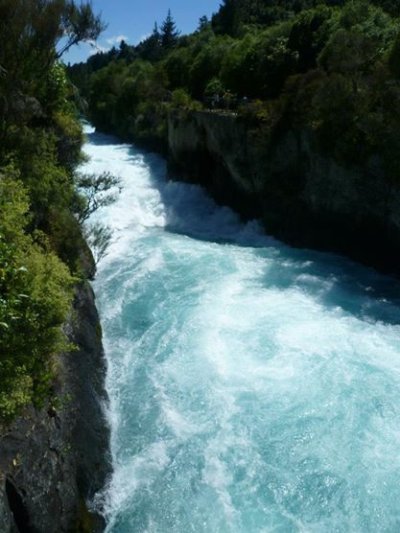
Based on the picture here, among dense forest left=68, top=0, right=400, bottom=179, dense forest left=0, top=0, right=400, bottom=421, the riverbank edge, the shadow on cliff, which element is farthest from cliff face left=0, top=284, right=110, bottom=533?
dense forest left=68, top=0, right=400, bottom=179

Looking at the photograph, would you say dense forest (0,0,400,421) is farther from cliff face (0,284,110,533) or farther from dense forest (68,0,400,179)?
cliff face (0,284,110,533)

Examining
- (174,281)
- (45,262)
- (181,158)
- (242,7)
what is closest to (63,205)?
(45,262)

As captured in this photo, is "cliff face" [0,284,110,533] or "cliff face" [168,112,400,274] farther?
"cliff face" [168,112,400,274]

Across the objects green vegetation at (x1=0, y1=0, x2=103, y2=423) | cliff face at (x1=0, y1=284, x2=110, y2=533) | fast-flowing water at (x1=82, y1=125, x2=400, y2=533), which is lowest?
fast-flowing water at (x1=82, y1=125, x2=400, y2=533)

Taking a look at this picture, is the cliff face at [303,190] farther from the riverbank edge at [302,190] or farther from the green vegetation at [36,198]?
the green vegetation at [36,198]

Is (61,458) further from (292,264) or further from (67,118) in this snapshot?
(292,264)

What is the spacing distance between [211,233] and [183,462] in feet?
60.7

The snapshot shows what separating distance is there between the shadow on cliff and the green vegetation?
8360 mm

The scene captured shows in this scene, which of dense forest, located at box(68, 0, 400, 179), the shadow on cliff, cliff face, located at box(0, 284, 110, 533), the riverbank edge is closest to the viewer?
cliff face, located at box(0, 284, 110, 533)

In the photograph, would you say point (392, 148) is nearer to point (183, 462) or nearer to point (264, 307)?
point (264, 307)

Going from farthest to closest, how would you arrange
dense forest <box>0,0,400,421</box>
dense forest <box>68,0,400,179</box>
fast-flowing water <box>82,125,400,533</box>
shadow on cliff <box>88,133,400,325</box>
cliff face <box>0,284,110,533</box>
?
1. dense forest <box>68,0,400,179</box>
2. shadow on cliff <box>88,133,400,325</box>
3. fast-flowing water <box>82,125,400,533</box>
4. dense forest <box>0,0,400,421</box>
5. cliff face <box>0,284,110,533</box>

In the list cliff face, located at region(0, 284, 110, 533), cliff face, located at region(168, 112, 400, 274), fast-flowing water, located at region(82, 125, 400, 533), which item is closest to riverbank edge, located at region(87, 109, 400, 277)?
cliff face, located at region(168, 112, 400, 274)

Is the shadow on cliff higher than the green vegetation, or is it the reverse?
the green vegetation

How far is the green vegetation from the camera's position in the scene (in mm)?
8469
